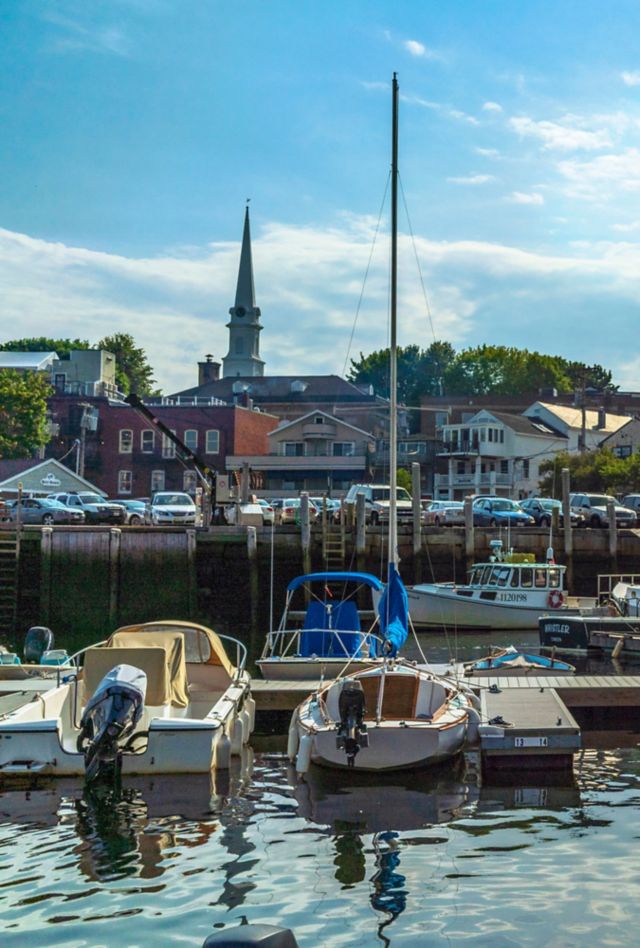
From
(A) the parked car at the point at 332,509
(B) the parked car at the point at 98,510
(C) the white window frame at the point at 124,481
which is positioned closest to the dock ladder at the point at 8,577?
(B) the parked car at the point at 98,510

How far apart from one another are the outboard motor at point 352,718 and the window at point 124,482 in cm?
6513

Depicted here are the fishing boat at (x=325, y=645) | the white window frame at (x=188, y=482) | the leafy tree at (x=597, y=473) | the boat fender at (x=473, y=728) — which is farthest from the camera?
the leafy tree at (x=597, y=473)

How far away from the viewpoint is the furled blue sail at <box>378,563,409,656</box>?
19547mm

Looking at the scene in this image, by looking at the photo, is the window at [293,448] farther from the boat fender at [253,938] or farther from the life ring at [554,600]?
the boat fender at [253,938]

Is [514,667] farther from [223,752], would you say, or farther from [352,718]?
[223,752]

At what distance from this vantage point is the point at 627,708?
865 inches

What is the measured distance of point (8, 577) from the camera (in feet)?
134

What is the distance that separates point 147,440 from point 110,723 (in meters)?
65.4

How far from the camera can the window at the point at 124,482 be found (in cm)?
7950

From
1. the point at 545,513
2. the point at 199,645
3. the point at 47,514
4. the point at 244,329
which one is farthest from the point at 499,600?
the point at 244,329

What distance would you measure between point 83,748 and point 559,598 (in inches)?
1059

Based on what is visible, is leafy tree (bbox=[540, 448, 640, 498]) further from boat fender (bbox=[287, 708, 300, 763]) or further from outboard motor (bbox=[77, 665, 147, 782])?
outboard motor (bbox=[77, 665, 147, 782])

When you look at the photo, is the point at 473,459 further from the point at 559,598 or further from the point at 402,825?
the point at 402,825

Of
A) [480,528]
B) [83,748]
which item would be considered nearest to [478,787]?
[83,748]
